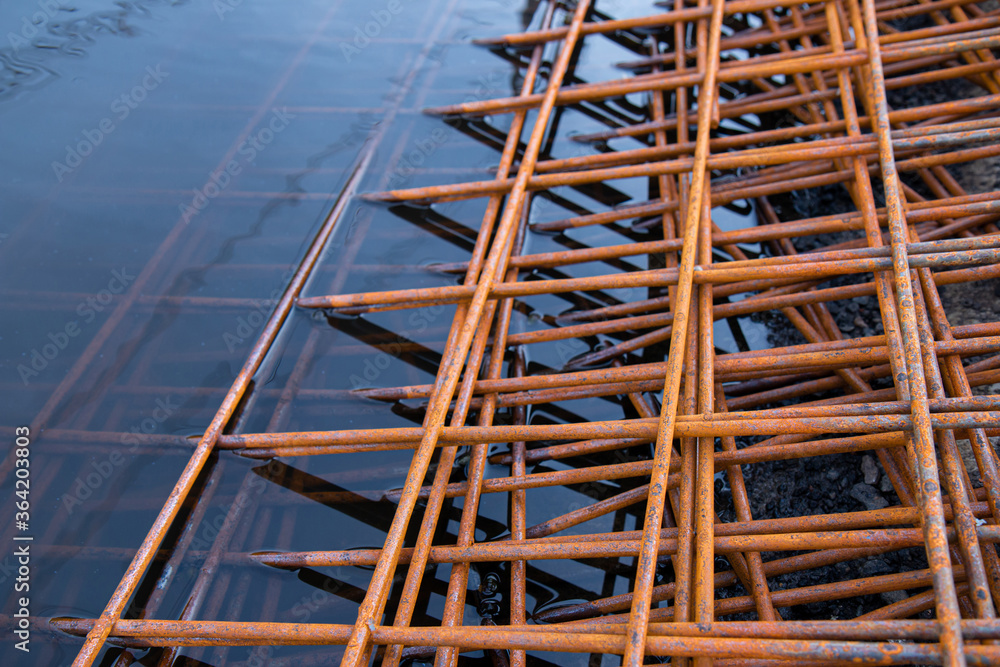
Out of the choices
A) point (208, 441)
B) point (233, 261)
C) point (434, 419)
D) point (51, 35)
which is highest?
point (51, 35)

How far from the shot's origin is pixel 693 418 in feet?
8.16

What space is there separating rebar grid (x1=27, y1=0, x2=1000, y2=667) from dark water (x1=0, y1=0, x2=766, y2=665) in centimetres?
9

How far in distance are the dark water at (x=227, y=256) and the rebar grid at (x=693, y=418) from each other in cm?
9

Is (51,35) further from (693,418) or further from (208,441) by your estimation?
(693,418)

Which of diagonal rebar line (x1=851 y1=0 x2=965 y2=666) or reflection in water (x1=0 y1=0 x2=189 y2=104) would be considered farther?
reflection in water (x1=0 y1=0 x2=189 y2=104)

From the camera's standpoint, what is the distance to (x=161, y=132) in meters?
4.88

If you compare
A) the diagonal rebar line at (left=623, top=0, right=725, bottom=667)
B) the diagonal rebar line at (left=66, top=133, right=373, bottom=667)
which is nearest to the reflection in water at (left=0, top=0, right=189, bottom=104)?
the diagonal rebar line at (left=66, top=133, right=373, bottom=667)

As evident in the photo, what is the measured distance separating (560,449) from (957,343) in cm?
178

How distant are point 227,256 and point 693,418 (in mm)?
3336

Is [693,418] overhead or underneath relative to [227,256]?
underneath

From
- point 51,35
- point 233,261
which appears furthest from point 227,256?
point 51,35

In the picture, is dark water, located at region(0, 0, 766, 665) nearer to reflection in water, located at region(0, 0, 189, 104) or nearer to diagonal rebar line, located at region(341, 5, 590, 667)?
reflection in water, located at region(0, 0, 189, 104)

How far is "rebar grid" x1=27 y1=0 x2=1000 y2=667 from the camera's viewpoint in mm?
2119

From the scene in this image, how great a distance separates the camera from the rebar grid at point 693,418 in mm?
2119
